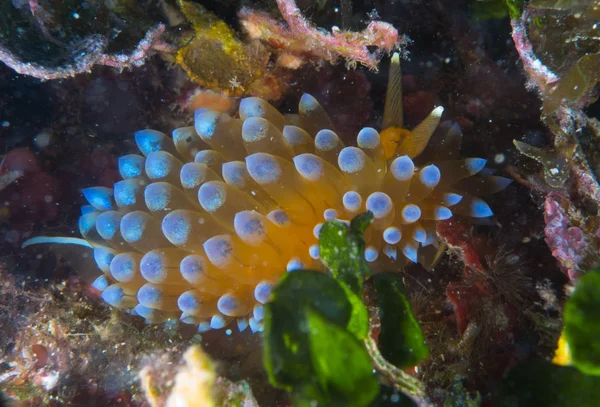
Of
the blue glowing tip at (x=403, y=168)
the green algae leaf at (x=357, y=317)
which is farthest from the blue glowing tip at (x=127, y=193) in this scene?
the green algae leaf at (x=357, y=317)

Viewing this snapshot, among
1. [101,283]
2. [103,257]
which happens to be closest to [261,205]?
[103,257]

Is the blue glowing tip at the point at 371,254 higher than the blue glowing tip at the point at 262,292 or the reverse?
higher

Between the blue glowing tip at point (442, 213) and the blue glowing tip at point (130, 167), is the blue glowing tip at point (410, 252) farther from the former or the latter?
the blue glowing tip at point (130, 167)

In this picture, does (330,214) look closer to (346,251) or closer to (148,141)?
(346,251)

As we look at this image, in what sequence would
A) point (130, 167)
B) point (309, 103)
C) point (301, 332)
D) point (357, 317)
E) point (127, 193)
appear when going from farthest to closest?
point (130, 167) < point (127, 193) < point (309, 103) < point (357, 317) < point (301, 332)

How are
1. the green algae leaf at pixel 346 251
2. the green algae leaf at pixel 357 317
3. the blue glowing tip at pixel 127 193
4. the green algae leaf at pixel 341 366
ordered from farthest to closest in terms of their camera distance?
the blue glowing tip at pixel 127 193 → the green algae leaf at pixel 346 251 → the green algae leaf at pixel 357 317 → the green algae leaf at pixel 341 366

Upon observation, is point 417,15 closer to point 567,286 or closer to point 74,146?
point 567,286

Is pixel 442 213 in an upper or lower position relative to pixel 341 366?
upper

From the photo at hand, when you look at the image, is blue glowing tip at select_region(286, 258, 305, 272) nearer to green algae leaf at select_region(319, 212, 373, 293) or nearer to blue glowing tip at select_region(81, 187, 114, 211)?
green algae leaf at select_region(319, 212, 373, 293)
